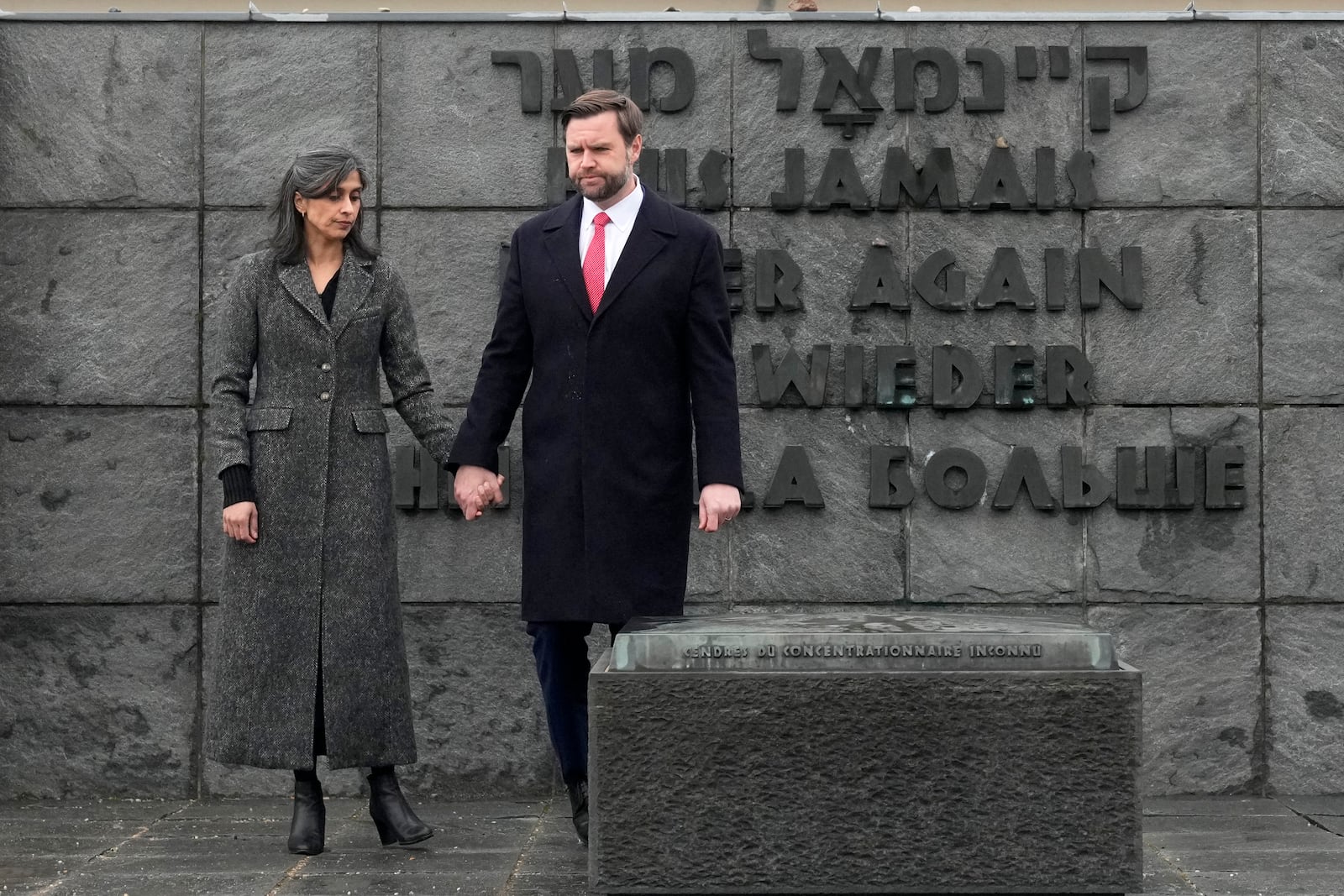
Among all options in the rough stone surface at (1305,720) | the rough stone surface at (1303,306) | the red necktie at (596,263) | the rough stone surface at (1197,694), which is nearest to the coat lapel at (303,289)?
the red necktie at (596,263)

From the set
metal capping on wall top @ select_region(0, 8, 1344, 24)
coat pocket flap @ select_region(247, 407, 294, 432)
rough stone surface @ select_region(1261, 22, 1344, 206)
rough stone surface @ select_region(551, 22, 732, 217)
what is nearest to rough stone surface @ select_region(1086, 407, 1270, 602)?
rough stone surface @ select_region(1261, 22, 1344, 206)

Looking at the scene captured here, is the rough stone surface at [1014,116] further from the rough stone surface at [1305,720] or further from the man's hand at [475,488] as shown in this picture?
the man's hand at [475,488]

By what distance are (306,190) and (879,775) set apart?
257 centimetres

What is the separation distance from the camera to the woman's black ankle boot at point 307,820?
505 centimetres

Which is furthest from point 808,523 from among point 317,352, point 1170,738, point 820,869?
point 820,869

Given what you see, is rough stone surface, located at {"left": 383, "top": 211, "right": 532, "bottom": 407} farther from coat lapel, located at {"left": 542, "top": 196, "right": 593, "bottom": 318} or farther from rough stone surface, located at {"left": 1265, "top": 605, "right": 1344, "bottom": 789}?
rough stone surface, located at {"left": 1265, "top": 605, "right": 1344, "bottom": 789}

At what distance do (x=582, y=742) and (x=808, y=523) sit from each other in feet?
5.20

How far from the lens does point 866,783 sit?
3.93 metres

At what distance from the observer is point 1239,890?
4480mm

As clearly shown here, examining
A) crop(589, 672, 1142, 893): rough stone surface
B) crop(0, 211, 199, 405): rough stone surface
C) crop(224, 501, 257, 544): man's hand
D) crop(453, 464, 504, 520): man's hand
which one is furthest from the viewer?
crop(0, 211, 199, 405): rough stone surface

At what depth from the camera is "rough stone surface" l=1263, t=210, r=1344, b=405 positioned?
623cm

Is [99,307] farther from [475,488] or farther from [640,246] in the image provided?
[640,246]

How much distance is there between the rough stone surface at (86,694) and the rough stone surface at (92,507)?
9cm

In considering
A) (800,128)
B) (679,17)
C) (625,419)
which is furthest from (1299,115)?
(625,419)
